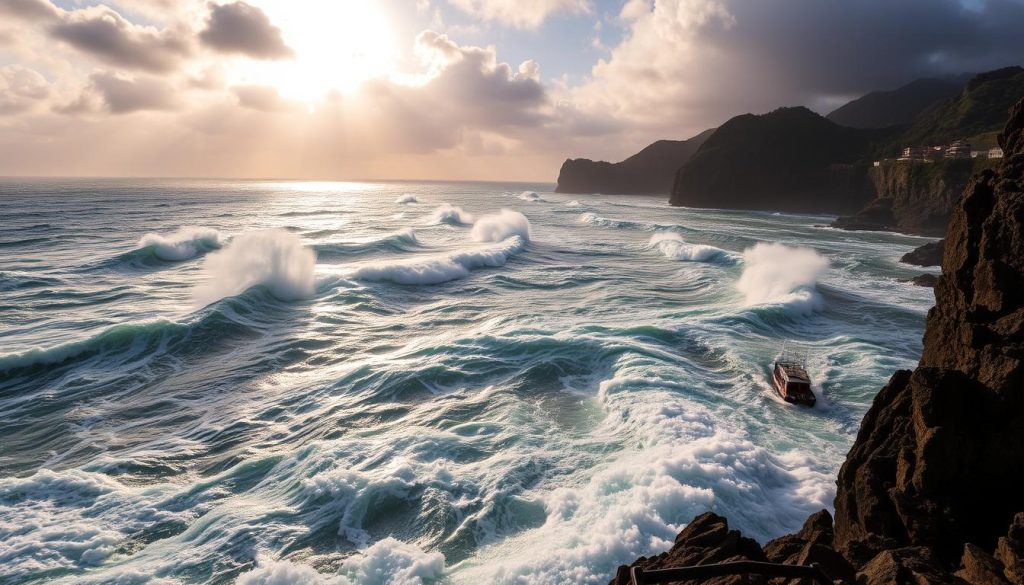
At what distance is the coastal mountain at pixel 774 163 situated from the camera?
435ft

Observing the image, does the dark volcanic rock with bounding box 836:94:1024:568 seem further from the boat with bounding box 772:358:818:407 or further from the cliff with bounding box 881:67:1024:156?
the cliff with bounding box 881:67:1024:156

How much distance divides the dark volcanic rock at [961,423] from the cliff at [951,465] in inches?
0.6

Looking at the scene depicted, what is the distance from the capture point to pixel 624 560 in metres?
9.29

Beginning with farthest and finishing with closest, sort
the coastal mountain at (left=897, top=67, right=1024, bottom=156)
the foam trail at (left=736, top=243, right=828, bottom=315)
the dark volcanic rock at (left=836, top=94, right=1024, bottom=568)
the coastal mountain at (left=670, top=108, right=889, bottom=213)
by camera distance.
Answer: the coastal mountain at (left=670, top=108, right=889, bottom=213) < the coastal mountain at (left=897, top=67, right=1024, bottom=156) < the foam trail at (left=736, top=243, right=828, bottom=315) < the dark volcanic rock at (left=836, top=94, right=1024, bottom=568)

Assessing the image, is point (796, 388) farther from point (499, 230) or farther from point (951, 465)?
point (499, 230)

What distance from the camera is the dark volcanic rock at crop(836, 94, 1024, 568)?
671cm

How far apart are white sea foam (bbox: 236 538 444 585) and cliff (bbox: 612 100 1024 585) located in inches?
162

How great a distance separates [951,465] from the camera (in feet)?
22.7

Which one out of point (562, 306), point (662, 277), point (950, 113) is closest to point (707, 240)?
point (662, 277)

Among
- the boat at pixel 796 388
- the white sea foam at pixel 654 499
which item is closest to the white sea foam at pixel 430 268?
the white sea foam at pixel 654 499

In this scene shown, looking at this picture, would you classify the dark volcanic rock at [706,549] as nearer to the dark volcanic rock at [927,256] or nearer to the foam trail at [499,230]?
the foam trail at [499,230]

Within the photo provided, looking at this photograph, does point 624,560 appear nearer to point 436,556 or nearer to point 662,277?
point 436,556

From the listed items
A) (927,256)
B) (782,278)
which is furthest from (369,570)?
(927,256)

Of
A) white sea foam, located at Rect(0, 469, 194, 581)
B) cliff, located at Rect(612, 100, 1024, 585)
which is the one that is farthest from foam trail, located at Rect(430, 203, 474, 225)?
cliff, located at Rect(612, 100, 1024, 585)
